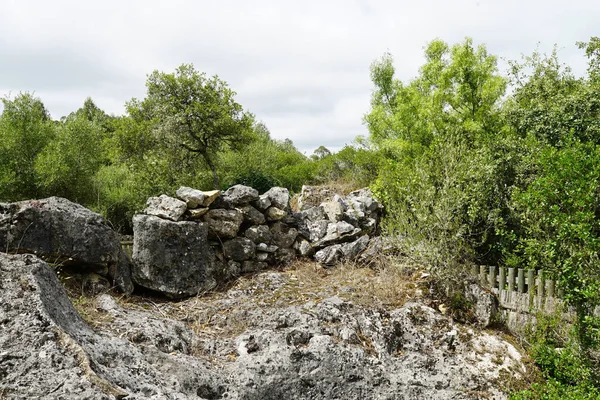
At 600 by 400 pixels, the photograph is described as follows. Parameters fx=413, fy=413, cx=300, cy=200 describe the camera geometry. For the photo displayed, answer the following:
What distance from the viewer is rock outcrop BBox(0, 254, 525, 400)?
308cm

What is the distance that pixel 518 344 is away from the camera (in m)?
5.48

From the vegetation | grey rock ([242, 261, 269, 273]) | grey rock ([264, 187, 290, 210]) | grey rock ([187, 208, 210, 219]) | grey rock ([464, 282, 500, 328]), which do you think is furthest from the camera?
grey rock ([264, 187, 290, 210])

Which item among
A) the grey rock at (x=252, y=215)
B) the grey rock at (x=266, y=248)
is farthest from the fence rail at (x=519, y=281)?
the grey rock at (x=252, y=215)

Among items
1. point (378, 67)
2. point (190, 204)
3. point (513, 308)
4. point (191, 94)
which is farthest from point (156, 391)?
point (378, 67)

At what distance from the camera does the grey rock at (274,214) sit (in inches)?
293

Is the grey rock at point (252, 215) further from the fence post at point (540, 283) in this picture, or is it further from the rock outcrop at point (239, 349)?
the fence post at point (540, 283)

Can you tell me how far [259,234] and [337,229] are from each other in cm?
149

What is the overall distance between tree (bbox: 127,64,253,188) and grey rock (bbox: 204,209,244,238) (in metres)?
7.33

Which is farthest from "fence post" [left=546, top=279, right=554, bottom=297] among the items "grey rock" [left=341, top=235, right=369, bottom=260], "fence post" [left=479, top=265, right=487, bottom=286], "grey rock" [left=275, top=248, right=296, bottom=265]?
"grey rock" [left=275, top=248, right=296, bottom=265]

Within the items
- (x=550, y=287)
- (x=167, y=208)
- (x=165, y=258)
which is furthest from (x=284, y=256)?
(x=550, y=287)

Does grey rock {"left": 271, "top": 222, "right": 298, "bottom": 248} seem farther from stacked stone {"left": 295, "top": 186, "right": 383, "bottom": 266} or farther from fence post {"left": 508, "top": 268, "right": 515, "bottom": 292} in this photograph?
fence post {"left": 508, "top": 268, "right": 515, "bottom": 292}

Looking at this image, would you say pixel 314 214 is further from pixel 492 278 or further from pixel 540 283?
pixel 540 283

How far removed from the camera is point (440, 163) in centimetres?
689

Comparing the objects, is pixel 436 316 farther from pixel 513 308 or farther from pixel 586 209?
pixel 586 209
